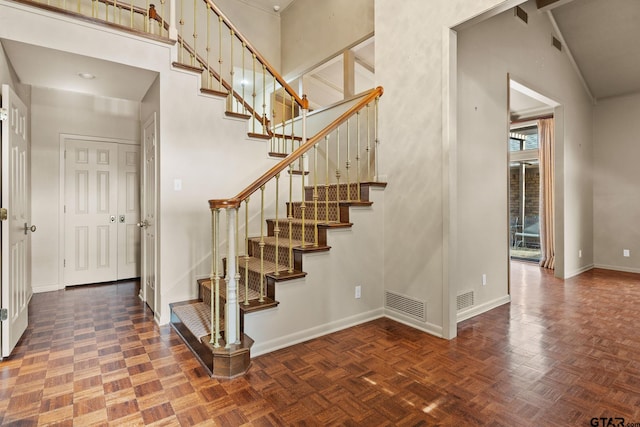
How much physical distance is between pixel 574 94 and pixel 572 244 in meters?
2.35

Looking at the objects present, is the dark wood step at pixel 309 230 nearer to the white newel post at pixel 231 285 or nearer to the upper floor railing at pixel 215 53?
the white newel post at pixel 231 285

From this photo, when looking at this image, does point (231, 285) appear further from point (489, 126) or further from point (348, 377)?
point (489, 126)

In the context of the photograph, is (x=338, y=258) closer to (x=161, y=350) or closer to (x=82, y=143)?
(x=161, y=350)

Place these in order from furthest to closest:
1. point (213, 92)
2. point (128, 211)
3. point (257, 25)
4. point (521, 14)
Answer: point (257, 25) → point (128, 211) → point (521, 14) → point (213, 92)


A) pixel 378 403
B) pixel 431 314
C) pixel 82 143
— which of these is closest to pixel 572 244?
pixel 431 314

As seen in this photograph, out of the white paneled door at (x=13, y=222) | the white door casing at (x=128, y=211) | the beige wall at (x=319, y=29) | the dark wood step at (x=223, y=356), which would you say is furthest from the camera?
the white door casing at (x=128, y=211)

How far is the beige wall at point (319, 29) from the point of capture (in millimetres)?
4565

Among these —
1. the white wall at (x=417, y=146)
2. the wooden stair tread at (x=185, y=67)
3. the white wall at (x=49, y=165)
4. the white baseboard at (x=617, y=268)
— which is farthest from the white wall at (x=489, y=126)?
the white wall at (x=49, y=165)

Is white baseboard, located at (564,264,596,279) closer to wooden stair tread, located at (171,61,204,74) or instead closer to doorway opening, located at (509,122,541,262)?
doorway opening, located at (509,122,541,262)

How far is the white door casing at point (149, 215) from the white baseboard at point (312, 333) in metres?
1.34

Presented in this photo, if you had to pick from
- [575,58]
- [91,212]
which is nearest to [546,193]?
[575,58]

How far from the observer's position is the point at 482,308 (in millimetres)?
3561

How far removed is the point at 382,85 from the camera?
11.3 ft

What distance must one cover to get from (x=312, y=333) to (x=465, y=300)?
5.35 ft
